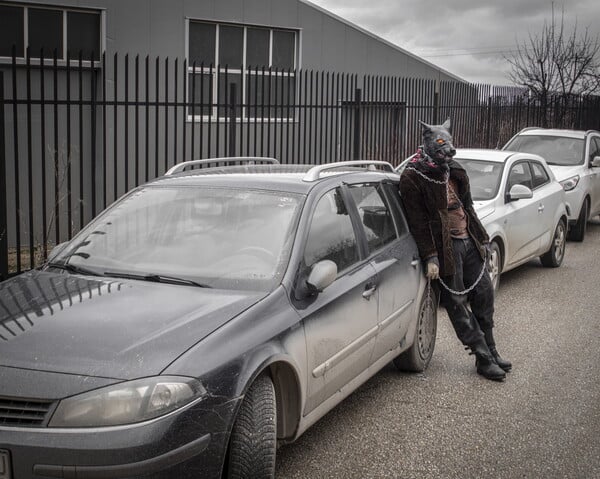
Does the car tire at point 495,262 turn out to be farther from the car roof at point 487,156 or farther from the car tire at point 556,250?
the car tire at point 556,250

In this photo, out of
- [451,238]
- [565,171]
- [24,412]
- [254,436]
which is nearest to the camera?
[24,412]

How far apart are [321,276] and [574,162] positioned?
11553mm

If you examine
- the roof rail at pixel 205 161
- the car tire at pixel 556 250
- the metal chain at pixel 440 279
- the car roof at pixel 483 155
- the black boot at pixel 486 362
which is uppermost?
the car roof at pixel 483 155

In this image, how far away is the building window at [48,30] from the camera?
16359mm

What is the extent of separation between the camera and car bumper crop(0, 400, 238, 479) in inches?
130

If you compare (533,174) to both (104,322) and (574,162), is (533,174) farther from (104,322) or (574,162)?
(104,322)

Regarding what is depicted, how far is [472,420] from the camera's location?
555 centimetres

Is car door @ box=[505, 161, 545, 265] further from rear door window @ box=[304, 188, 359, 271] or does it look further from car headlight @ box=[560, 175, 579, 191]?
rear door window @ box=[304, 188, 359, 271]

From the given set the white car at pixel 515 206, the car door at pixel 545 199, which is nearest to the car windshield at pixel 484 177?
the white car at pixel 515 206

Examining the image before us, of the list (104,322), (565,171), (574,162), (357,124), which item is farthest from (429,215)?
(574,162)

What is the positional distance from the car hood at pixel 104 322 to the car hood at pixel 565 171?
1102cm

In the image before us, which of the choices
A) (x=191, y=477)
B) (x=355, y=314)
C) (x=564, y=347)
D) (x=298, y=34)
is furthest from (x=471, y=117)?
(x=191, y=477)

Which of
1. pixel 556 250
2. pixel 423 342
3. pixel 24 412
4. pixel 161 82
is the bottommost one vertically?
pixel 423 342

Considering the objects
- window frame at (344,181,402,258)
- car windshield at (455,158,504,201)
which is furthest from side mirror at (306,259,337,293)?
car windshield at (455,158,504,201)
